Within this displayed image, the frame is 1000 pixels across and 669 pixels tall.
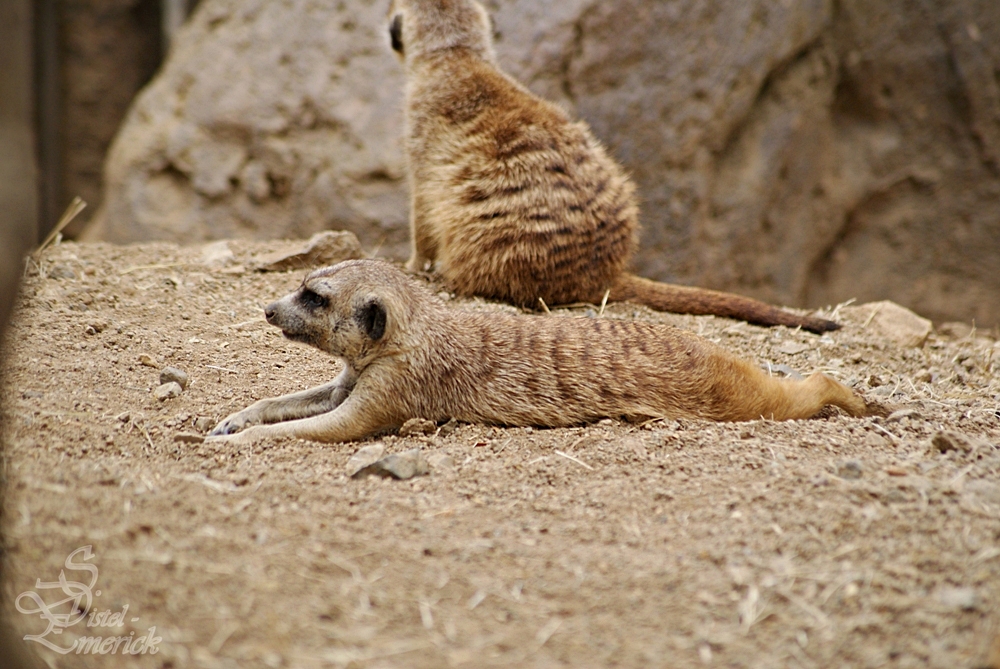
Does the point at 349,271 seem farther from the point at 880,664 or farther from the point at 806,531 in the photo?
the point at 880,664

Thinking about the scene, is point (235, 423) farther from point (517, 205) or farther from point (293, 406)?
point (517, 205)

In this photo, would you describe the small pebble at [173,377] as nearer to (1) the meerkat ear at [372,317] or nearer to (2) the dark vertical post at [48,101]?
(1) the meerkat ear at [372,317]

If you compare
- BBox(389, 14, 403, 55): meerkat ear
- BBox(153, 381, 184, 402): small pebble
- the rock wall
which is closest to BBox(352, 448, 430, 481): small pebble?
BBox(153, 381, 184, 402): small pebble

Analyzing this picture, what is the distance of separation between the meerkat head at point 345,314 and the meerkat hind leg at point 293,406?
116 millimetres

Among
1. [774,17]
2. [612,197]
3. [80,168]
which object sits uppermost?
[774,17]

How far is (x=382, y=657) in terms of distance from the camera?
4.58 ft

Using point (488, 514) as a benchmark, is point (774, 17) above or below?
above

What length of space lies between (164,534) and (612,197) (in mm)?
2752

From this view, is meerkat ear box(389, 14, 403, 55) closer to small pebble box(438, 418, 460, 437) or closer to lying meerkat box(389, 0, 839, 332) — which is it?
lying meerkat box(389, 0, 839, 332)

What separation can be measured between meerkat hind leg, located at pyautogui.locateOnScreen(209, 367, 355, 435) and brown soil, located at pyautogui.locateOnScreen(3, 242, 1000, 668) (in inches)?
5.0

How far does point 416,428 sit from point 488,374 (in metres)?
0.28

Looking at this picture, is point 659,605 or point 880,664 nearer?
point 880,664

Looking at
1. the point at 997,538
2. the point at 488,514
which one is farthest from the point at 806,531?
the point at 488,514

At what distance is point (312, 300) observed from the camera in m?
2.66
